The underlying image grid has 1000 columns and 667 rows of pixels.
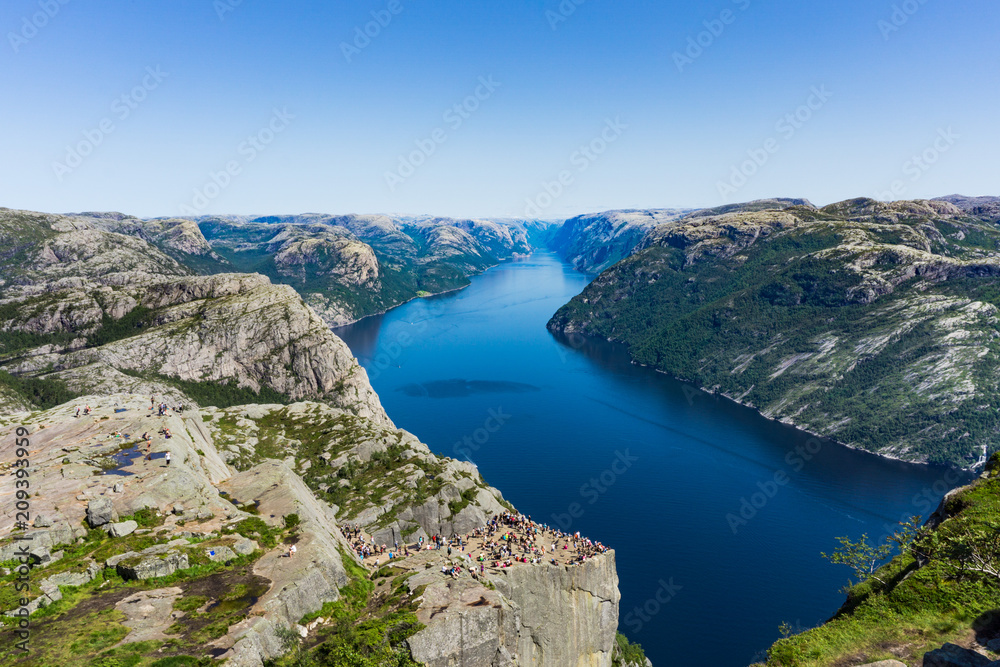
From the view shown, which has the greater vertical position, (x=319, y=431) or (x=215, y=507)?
(x=215, y=507)

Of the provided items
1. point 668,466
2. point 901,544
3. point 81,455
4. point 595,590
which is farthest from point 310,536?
point 668,466

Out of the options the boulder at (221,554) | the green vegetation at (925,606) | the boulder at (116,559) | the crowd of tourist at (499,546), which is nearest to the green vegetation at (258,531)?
the boulder at (221,554)

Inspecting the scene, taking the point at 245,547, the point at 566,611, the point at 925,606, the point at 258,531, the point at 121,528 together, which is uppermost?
the point at 121,528

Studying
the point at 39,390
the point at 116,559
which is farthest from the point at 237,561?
the point at 39,390

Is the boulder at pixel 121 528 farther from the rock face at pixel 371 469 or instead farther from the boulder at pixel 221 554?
the rock face at pixel 371 469

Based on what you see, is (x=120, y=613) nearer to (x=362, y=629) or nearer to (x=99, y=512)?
(x=99, y=512)

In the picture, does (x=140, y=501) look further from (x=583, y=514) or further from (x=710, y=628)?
(x=583, y=514)

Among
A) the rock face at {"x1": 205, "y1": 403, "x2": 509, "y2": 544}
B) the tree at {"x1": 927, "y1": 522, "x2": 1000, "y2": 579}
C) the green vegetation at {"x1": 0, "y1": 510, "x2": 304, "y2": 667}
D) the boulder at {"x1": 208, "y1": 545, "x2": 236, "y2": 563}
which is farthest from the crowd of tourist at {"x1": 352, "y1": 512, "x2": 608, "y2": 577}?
the tree at {"x1": 927, "y1": 522, "x2": 1000, "y2": 579}
